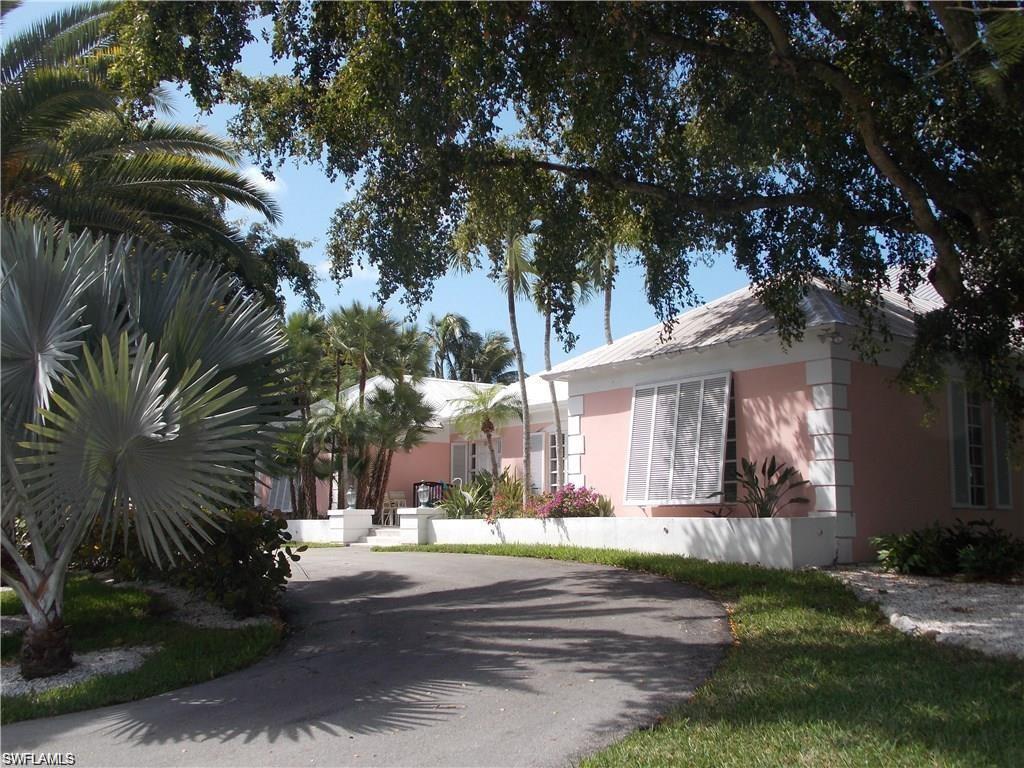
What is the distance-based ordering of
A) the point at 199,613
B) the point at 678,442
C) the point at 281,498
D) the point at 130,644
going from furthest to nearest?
the point at 281,498
the point at 678,442
the point at 199,613
the point at 130,644

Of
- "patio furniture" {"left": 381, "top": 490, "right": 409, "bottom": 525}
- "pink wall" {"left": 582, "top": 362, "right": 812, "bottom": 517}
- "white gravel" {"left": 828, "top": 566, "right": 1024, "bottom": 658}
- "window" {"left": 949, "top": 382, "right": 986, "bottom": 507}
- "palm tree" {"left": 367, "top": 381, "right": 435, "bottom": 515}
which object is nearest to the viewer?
"white gravel" {"left": 828, "top": 566, "right": 1024, "bottom": 658}

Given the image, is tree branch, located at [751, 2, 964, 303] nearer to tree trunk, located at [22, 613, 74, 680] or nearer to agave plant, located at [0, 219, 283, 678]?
agave plant, located at [0, 219, 283, 678]

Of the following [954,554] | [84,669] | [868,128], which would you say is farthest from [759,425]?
[84,669]

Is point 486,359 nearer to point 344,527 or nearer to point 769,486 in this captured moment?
point 344,527

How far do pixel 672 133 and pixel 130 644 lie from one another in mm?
8701

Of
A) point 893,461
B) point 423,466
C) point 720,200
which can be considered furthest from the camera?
point 423,466

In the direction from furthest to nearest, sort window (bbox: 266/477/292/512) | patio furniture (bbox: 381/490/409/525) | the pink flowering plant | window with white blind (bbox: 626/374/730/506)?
window (bbox: 266/477/292/512)
patio furniture (bbox: 381/490/409/525)
the pink flowering plant
window with white blind (bbox: 626/374/730/506)

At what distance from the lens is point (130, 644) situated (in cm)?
855

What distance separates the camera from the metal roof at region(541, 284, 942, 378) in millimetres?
13148

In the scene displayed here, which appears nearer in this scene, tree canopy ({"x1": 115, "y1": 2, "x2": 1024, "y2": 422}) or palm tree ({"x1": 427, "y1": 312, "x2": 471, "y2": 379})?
tree canopy ({"x1": 115, "y1": 2, "x2": 1024, "y2": 422})

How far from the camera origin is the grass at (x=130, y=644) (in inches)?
276

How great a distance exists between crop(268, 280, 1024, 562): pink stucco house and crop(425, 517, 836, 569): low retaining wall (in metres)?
0.53

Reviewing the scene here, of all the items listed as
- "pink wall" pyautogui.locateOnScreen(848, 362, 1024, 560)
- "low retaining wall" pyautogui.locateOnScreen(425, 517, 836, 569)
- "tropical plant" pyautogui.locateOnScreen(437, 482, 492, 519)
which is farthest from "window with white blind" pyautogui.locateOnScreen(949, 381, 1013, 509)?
"tropical plant" pyautogui.locateOnScreen(437, 482, 492, 519)

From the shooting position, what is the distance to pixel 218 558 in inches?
377
